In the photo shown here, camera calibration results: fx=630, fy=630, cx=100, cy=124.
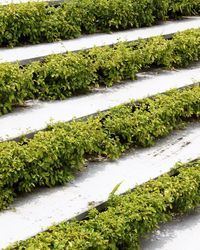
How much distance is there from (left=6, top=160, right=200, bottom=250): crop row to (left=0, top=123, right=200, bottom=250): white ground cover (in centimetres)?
7

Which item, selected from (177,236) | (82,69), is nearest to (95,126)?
(82,69)

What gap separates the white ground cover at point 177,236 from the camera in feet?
12.1

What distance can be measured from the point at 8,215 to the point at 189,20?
154 inches

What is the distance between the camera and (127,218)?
3.47m

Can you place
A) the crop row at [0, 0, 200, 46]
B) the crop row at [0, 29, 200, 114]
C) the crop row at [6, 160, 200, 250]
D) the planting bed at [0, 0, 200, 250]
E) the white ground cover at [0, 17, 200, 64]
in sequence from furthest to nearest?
the crop row at [0, 0, 200, 46] < the white ground cover at [0, 17, 200, 64] < the crop row at [0, 29, 200, 114] < the planting bed at [0, 0, 200, 250] < the crop row at [6, 160, 200, 250]

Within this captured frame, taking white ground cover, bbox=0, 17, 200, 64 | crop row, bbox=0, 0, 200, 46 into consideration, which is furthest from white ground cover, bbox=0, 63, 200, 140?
crop row, bbox=0, 0, 200, 46

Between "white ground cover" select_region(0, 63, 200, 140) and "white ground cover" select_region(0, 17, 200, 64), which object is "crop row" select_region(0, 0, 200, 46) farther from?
"white ground cover" select_region(0, 63, 200, 140)

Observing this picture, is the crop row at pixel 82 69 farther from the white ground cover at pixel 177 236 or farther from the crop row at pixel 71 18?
the white ground cover at pixel 177 236

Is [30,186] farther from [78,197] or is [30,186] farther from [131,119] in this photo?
[131,119]

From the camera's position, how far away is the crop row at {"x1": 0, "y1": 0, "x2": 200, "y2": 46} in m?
4.64

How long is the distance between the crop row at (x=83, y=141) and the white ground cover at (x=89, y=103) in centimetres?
9

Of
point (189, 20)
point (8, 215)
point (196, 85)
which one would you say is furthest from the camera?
point (189, 20)

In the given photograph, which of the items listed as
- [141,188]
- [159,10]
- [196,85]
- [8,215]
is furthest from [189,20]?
[8,215]

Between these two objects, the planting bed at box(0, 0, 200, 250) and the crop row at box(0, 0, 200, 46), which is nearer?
the planting bed at box(0, 0, 200, 250)
